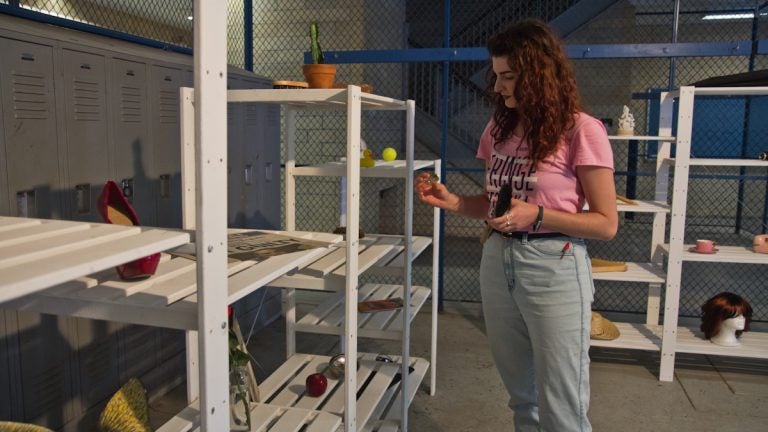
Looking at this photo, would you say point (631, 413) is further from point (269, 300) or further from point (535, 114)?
point (269, 300)

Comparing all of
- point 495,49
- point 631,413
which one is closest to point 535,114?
point 495,49

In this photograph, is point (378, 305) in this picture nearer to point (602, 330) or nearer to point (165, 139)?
point (165, 139)

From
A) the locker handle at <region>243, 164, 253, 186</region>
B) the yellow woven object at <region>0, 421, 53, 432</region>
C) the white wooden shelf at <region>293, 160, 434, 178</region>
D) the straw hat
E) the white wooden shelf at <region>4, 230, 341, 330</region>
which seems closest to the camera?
the yellow woven object at <region>0, 421, 53, 432</region>

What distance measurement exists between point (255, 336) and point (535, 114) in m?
2.91

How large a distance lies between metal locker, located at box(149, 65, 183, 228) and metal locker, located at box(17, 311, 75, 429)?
0.81m

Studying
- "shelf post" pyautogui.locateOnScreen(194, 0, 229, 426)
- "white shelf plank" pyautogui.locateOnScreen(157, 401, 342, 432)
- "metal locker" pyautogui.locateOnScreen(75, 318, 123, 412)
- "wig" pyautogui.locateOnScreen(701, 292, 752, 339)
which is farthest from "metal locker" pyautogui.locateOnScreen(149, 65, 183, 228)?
"wig" pyautogui.locateOnScreen(701, 292, 752, 339)

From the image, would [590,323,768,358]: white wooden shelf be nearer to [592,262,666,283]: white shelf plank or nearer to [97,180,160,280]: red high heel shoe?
[592,262,666,283]: white shelf plank

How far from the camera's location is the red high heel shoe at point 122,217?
4.12 ft

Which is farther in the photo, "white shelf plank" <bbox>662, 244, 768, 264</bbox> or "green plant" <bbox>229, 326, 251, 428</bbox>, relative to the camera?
"white shelf plank" <bbox>662, 244, 768, 264</bbox>

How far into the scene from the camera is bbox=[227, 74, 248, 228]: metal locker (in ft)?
12.3

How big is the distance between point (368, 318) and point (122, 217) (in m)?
1.71

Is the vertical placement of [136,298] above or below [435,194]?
below

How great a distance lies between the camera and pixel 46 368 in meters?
2.52

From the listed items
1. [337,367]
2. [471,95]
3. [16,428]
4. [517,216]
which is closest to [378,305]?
[337,367]
